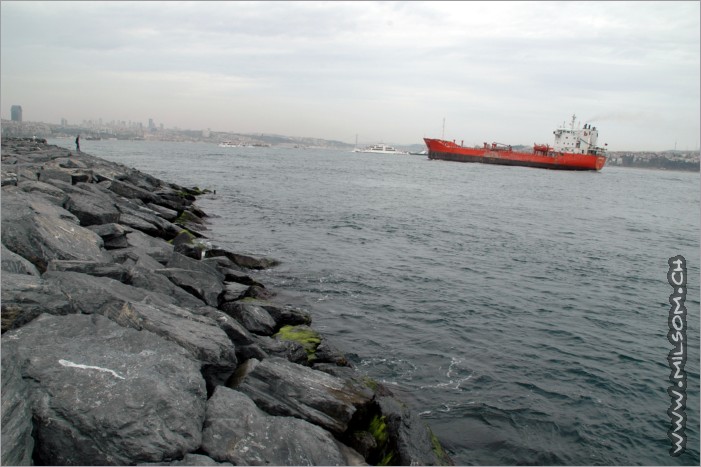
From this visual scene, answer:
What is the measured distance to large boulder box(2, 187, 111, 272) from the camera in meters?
5.91

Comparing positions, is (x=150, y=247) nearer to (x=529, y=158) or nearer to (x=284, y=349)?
(x=284, y=349)

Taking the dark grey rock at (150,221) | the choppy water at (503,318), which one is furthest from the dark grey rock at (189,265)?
the dark grey rock at (150,221)

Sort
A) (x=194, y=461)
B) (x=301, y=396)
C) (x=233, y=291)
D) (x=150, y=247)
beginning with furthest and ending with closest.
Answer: (x=150, y=247) → (x=233, y=291) → (x=301, y=396) → (x=194, y=461)

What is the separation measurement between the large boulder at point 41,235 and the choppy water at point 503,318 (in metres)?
4.02

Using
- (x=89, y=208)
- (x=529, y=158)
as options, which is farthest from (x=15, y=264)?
(x=529, y=158)

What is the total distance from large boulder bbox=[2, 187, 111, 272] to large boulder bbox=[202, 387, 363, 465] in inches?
135

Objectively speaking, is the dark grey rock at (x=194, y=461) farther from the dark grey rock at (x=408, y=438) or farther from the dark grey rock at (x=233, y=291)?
the dark grey rock at (x=233, y=291)

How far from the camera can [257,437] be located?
379 centimetres

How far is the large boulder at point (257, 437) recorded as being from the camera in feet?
11.9

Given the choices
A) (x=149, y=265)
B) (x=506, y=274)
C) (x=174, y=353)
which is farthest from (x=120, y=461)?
(x=506, y=274)

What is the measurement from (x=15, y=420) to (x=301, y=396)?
7.49 feet

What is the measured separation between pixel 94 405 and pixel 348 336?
5338mm

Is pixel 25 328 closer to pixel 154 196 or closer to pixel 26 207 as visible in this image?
pixel 26 207

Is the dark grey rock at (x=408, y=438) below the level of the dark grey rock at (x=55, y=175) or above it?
below
